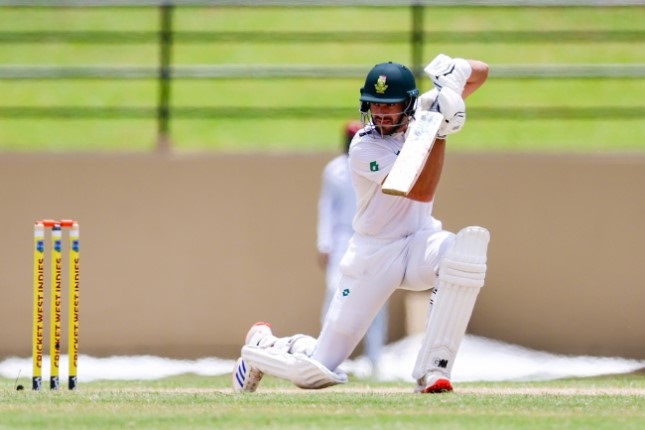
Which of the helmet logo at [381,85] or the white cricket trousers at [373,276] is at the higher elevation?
the helmet logo at [381,85]

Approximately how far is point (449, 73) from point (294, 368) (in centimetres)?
190

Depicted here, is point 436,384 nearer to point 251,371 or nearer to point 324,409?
point 324,409

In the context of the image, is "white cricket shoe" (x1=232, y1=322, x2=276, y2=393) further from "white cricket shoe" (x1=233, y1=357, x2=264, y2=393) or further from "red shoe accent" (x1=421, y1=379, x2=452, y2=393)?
"red shoe accent" (x1=421, y1=379, x2=452, y2=393)

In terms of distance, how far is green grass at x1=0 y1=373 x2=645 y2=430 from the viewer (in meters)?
6.97

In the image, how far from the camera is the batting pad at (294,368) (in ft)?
28.1

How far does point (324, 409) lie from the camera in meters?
7.55

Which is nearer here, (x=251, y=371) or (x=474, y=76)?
(x=474, y=76)

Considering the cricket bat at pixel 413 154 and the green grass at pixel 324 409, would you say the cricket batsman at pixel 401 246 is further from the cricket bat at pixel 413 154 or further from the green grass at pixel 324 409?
the green grass at pixel 324 409

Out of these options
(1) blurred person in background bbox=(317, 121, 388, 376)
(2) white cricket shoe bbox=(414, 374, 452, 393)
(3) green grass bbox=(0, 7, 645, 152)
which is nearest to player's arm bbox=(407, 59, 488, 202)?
(2) white cricket shoe bbox=(414, 374, 452, 393)

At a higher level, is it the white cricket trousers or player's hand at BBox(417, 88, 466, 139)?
player's hand at BBox(417, 88, 466, 139)

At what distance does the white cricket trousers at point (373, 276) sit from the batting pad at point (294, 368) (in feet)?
0.53

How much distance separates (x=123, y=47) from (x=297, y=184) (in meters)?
7.42

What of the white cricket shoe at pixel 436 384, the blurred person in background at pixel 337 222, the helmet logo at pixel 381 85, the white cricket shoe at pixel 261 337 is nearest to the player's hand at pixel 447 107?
the helmet logo at pixel 381 85

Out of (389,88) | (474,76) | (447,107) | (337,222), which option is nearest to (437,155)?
(447,107)
